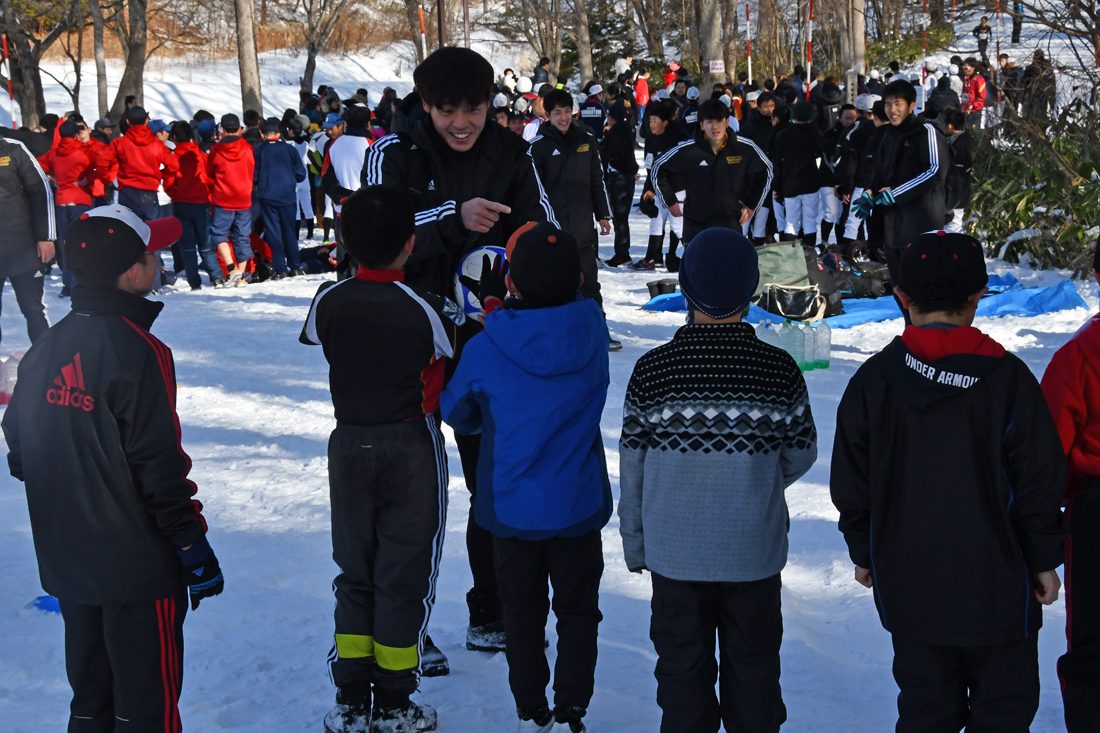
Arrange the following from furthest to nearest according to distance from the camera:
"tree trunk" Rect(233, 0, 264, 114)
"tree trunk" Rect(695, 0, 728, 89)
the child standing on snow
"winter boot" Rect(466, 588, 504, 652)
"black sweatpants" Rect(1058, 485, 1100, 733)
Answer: "tree trunk" Rect(695, 0, 728, 89) < "tree trunk" Rect(233, 0, 264, 114) < "winter boot" Rect(466, 588, 504, 652) < the child standing on snow < "black sweatpants" Rect(1058, 485, 1100, 733)

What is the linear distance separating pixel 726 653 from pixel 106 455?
1.71 metres

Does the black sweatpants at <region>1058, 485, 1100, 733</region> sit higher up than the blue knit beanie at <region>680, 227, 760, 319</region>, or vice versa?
the blue knit beanie at <region>680, 227, 760, 319</region>

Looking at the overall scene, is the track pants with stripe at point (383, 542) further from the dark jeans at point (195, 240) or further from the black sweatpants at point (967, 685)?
the dark jeans at point (195, 240)

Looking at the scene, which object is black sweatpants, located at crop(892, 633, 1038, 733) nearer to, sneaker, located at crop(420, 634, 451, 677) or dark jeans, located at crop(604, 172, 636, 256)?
sneaker, located at crop(420, 634, 451, 677)

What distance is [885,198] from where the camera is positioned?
790 cm

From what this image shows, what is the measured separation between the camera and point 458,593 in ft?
16.0

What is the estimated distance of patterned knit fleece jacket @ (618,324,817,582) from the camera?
3.08 meters

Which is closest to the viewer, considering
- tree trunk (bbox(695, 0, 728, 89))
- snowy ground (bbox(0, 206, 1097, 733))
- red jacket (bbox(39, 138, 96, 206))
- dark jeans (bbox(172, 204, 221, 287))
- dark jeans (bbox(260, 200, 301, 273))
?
snowy ground (bbox(0, 206, 1097, 733))

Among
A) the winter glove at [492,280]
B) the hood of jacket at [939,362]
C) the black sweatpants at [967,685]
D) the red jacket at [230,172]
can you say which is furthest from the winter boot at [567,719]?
the red jacket at [230,172]

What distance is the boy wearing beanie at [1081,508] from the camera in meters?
3.08

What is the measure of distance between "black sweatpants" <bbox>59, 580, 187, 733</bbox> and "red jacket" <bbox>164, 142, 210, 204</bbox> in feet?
35.5

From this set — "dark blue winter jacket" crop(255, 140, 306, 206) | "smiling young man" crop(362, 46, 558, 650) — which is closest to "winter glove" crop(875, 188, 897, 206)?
"smiling young man" crop(362, 46, 558, 650)

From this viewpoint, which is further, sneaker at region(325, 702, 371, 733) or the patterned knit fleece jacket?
sneaker at region(325, 702, 371, 733)

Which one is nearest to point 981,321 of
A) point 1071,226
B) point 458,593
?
point 1071,226
